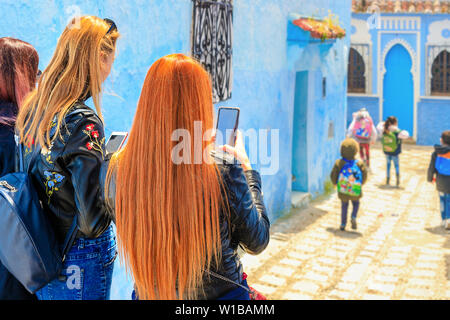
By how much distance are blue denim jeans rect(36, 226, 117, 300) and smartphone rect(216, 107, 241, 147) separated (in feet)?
2.11

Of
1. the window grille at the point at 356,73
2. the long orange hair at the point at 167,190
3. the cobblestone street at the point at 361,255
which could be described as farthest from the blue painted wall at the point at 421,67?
the long orange hair at the point at 167,190

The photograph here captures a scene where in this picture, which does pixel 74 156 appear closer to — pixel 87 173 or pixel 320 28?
pixel 87 173

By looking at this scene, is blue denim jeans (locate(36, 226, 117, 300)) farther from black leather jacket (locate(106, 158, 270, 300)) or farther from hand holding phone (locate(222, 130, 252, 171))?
hand holding phone (locate(222, 130, 252, 171))

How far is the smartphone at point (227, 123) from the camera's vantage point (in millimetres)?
2207

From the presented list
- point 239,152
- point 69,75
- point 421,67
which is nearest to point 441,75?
point 421,67

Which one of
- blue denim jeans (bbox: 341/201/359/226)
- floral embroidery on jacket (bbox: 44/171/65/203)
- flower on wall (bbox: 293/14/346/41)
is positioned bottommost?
blue denim jeans (bbox: 341/201/359/226)

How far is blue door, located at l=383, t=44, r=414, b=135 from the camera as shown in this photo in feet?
59.1

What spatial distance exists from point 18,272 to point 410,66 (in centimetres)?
1760

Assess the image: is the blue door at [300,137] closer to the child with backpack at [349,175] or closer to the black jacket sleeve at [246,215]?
the child with backpack at [349,175]

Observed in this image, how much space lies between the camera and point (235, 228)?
76.9 inches

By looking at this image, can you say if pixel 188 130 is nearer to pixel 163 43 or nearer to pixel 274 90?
pixel 163 43

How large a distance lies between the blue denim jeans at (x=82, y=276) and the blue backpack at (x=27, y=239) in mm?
53

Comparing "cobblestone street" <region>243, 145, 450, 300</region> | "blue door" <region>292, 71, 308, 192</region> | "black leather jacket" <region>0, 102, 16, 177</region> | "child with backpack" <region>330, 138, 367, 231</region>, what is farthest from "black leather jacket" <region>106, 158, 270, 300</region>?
"blue door" <region>292, 71, 308, 192</region>

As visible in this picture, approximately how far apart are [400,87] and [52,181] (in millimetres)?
17385
